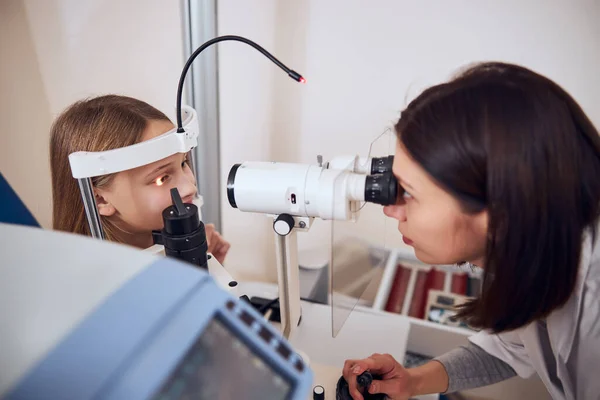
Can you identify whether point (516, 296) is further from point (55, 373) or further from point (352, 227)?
point (55, 373)

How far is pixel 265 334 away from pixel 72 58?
125 cm

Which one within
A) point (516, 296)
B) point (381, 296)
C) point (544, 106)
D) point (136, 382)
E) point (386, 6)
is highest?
point (386, 6)

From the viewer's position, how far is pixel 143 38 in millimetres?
1233

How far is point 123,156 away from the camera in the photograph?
63 centimetres

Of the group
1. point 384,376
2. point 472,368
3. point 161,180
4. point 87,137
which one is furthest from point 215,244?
point 472,368

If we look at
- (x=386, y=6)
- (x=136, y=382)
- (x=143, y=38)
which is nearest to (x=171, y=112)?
(x=143, y=38)

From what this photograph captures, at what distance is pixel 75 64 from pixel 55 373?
4.09ft

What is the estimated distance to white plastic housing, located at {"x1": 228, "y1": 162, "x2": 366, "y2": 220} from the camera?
26.0 inches

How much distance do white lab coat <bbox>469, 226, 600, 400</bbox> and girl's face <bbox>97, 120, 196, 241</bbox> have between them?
0.74m

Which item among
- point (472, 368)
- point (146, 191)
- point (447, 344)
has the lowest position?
point (447, 344)

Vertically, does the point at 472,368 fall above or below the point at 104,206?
below

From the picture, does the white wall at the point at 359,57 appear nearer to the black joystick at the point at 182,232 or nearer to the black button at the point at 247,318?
the black joystick at the point at 182,232

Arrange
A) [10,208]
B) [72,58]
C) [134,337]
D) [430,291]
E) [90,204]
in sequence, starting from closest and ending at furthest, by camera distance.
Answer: [134,337] → [90,204] → [10,208] → [72,58] → [430,291]

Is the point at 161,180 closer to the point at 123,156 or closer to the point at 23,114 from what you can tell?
the point at 123,156
